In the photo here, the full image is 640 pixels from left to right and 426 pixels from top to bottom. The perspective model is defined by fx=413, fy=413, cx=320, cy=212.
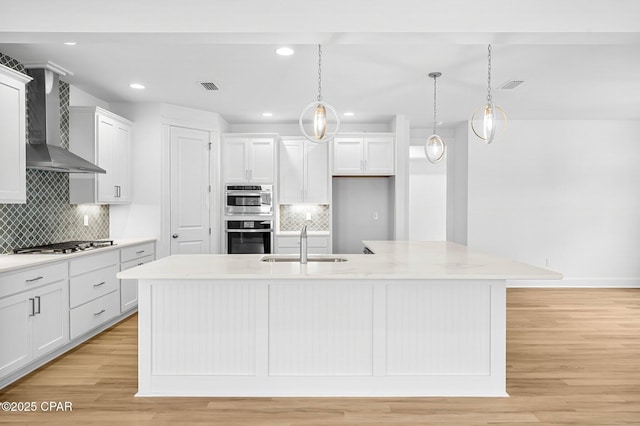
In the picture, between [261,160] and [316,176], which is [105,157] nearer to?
[261,160]

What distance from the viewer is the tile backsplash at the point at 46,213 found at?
360 cm

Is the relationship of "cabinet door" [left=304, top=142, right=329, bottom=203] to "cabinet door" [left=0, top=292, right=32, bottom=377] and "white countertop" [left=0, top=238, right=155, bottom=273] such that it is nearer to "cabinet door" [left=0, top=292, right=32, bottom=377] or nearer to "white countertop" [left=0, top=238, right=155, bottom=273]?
"white countertop" [left=0, top=238, right=155, bottom=273]

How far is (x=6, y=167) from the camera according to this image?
10.2ft

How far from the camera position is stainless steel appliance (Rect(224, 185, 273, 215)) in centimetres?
598

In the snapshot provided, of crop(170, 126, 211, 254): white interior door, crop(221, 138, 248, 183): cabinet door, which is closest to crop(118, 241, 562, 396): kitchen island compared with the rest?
crop(170, 126, 211, 254): white interior door

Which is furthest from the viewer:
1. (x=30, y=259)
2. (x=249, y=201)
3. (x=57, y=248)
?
(x=249, y=201)

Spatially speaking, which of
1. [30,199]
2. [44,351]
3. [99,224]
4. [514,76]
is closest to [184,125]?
[99,224]

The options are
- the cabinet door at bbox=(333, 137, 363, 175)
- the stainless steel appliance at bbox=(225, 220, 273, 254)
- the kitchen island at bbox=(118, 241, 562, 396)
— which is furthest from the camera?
the cabinet door at bbox=(333, 137, 363, 175)

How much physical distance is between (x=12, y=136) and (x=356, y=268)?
9.19 feet

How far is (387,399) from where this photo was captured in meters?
2.71

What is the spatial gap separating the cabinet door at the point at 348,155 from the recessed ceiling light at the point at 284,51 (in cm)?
259

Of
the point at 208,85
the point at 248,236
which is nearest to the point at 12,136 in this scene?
the point at 208,85

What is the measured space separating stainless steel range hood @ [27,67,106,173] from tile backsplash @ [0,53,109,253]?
0.69 feet

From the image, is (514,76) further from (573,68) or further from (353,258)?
(353,258)
